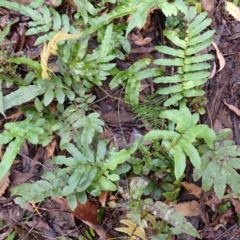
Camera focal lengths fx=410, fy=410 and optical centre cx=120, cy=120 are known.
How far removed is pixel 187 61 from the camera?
8.90ft

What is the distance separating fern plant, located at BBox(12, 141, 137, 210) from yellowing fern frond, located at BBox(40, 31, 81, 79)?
0.49 m

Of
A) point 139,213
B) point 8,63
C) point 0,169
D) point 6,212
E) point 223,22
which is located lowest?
point 6,212

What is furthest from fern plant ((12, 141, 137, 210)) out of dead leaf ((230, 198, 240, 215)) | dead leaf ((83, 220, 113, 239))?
dead leaf ((230, 198, 240, 215))

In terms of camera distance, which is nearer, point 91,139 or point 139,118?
point 91,139

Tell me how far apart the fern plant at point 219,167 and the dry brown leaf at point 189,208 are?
0.19 metres

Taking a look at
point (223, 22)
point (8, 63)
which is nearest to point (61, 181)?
point (8, 63)

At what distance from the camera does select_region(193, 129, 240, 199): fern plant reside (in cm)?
244

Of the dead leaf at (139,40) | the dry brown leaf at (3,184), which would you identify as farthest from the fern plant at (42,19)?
the dry brown leaf at (3,184)

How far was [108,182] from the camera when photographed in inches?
100

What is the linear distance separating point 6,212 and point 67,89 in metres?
0.93

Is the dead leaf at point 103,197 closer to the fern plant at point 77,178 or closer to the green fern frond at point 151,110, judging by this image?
the fern plant at point 77,178

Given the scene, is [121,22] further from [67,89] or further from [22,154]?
[22,154]

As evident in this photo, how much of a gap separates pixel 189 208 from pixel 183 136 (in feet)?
1.70

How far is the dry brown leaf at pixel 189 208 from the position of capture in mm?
2625
